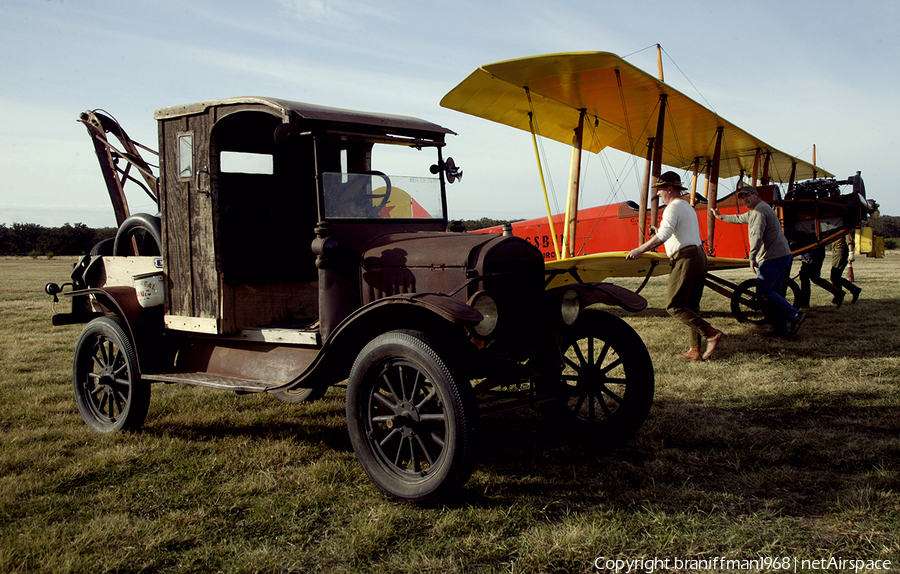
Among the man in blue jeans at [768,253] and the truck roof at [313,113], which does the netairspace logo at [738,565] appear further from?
the man in blue jeans at [768,253]

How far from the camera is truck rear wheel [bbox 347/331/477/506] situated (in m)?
2.86

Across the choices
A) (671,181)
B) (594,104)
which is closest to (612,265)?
(594,104)

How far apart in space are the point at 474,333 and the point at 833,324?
7566 millimetres

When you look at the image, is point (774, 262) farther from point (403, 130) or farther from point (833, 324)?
point (403, 130)

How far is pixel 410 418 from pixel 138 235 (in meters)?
3.59

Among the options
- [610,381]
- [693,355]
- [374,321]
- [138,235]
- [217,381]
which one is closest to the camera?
[374,321]

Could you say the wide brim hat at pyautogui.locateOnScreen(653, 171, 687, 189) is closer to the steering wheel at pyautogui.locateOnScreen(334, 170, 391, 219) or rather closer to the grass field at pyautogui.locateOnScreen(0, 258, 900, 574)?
the grass field at pyautogui.locateOnScreen(0, 258, 900, 574)

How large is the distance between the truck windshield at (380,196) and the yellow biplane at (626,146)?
3372 millimetres

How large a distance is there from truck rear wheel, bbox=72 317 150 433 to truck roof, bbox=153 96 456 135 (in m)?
1.62

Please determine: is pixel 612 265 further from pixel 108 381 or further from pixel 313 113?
pixel 108 381

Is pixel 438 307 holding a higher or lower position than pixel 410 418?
higher

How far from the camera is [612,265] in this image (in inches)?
333

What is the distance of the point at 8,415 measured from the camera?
4699 mm

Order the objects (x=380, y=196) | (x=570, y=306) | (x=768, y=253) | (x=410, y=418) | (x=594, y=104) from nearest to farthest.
Answer: 1. (x=410, y=418)
2. (x=570, y=306)
3. (x=380, y=196)
4. (x=768, y=253)
5. (x=594, y=104)
